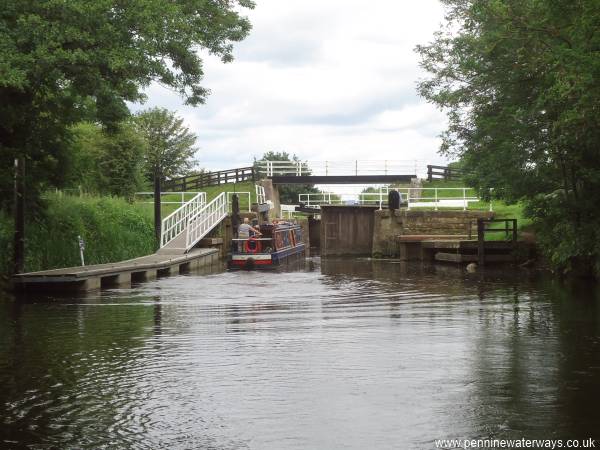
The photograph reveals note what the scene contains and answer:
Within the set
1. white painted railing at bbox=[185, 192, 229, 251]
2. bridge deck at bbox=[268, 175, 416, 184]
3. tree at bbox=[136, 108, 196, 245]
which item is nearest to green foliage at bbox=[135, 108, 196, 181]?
tree at bbox=[136, 108, 196, 245]

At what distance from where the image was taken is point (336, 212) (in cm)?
4425

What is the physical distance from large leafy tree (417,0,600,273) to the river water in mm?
4697

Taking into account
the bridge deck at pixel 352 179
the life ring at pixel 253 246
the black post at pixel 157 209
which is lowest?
the life ring at pixel 253 246

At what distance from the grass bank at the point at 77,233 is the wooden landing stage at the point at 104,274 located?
83cm

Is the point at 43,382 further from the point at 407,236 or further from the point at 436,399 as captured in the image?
the point at 407,236

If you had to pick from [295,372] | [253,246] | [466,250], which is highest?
[253,246]

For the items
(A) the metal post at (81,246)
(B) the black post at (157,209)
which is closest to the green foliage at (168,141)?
(B) the black post at (157,209)

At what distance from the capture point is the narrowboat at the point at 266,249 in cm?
3200

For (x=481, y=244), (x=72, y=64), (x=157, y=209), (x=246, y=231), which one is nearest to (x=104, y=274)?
(x=72, y=64)

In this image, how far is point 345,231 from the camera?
145 ft

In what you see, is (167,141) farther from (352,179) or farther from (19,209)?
(19,209)

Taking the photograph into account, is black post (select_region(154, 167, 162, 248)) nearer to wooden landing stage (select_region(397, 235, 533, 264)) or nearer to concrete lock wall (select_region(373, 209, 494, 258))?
wooden landing stage (select_region(397, 235, 533, 264))

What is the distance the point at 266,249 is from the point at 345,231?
11266 mm

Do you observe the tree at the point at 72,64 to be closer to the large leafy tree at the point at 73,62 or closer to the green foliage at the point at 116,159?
the large leafy tree at the point at 73,62
